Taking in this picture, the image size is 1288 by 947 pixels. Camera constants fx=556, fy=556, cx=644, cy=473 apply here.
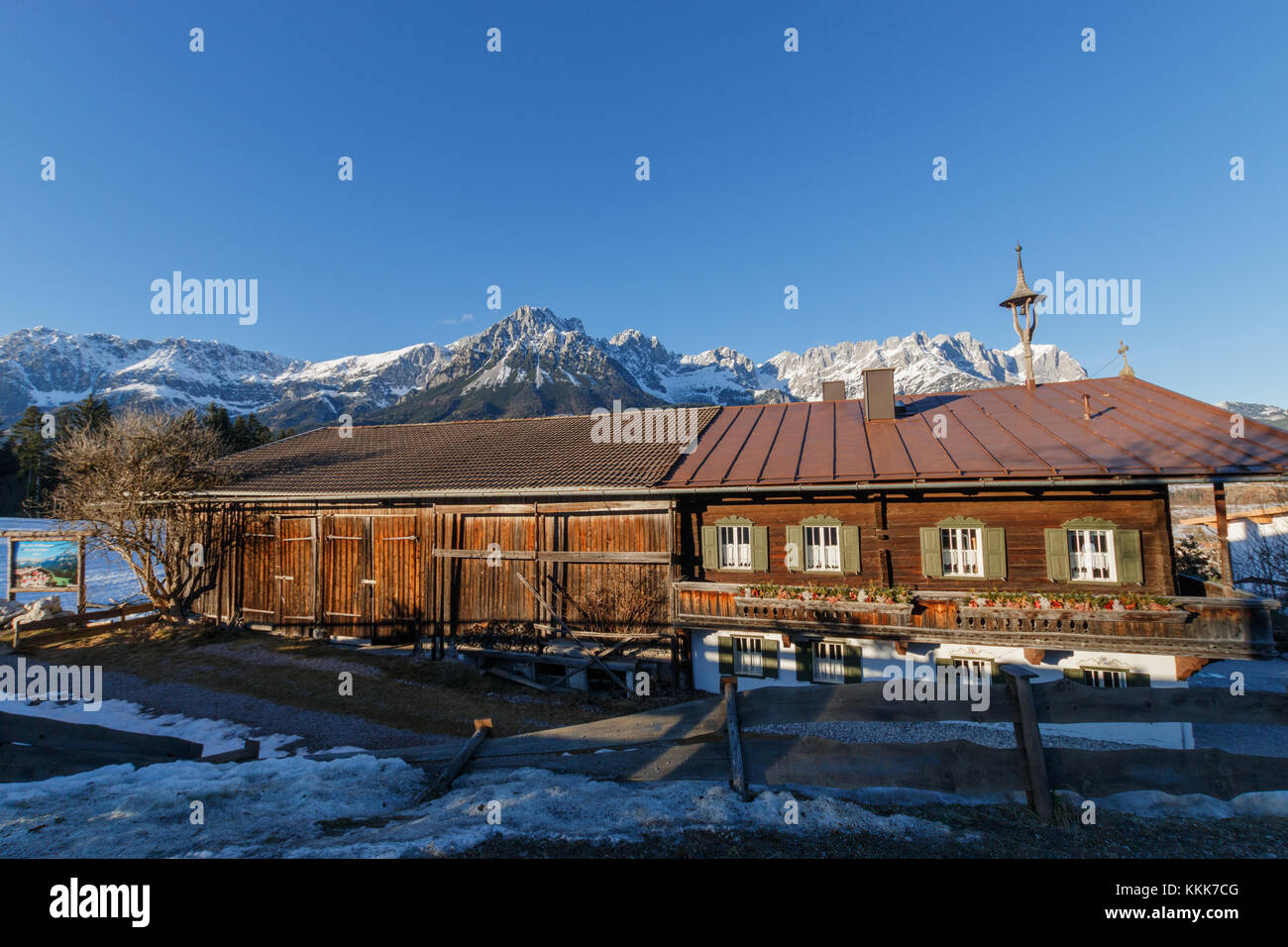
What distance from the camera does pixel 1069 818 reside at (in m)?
5.21

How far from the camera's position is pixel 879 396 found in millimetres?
18438

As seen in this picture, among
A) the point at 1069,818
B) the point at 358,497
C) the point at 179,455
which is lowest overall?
the point at 1069,818

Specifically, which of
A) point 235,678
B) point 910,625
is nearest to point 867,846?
point 910,625

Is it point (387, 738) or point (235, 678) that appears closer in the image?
point (387, 738)

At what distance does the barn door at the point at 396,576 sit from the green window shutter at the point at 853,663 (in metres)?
13.0

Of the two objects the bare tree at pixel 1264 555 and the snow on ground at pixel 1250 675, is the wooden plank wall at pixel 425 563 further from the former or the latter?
the bare tree at pixel 1264 555

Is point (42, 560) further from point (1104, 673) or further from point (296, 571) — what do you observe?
point (1104, 673)

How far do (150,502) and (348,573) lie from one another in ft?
28.6

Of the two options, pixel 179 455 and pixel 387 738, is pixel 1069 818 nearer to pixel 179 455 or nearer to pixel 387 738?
pixel 387 738

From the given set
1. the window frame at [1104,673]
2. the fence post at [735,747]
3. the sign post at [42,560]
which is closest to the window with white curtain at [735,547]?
the window frame at [1104,673]

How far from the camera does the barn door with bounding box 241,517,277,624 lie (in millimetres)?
20469

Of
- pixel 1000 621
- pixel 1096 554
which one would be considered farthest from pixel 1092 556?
pixel 1000 621

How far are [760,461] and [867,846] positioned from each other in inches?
476

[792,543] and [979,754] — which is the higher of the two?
[792,543]
